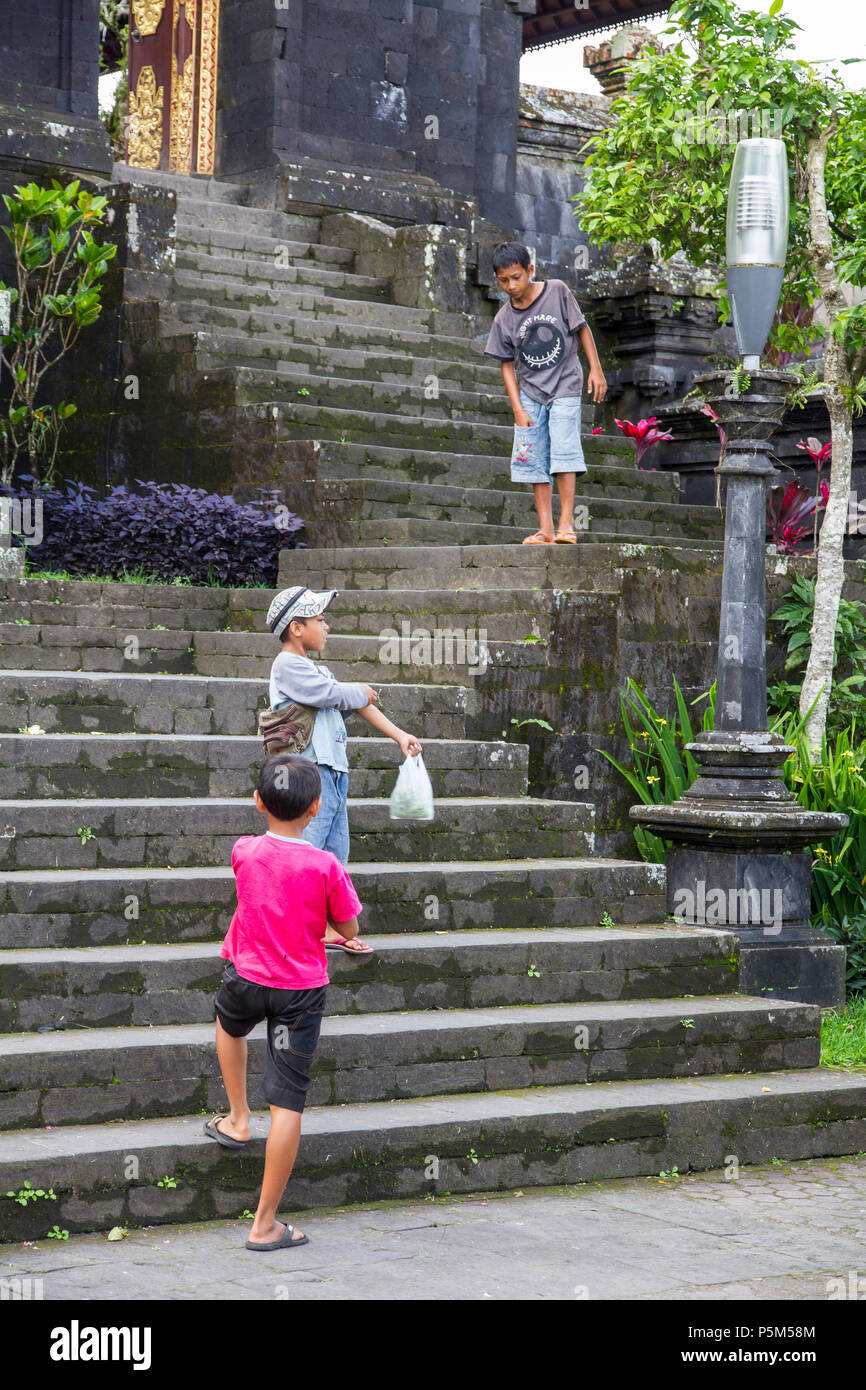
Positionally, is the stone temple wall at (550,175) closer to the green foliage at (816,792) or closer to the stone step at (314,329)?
the stone step at (314,329)

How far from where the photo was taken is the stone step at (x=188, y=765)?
6.77 metres

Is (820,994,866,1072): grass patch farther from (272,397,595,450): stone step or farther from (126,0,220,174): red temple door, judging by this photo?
(126,0,220,174): red temple door

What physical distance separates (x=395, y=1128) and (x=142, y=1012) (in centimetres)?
94

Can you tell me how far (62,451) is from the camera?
12453mm

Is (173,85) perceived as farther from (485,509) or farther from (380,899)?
(380,899)

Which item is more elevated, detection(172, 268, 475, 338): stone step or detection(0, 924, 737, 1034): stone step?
detection(172, 268, 475, 338): stone step

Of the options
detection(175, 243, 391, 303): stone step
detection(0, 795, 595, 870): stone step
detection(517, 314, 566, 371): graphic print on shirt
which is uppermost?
detection(175, 243, 391, 303): stone step

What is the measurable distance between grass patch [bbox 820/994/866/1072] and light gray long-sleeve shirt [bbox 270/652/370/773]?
8.49ft

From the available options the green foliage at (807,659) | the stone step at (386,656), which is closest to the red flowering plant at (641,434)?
the green foliage at (807,659)

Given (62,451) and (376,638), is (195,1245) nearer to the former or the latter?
(376,638)

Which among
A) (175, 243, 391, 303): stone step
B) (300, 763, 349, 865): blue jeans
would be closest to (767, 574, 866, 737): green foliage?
(300, 763, 349, 865): blue jeans

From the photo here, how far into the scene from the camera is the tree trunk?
30.0 ft

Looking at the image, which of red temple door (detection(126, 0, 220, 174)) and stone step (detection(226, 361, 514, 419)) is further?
red temple door (detection(126, 0, 220, 174))

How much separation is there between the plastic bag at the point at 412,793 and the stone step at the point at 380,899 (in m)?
0.69
